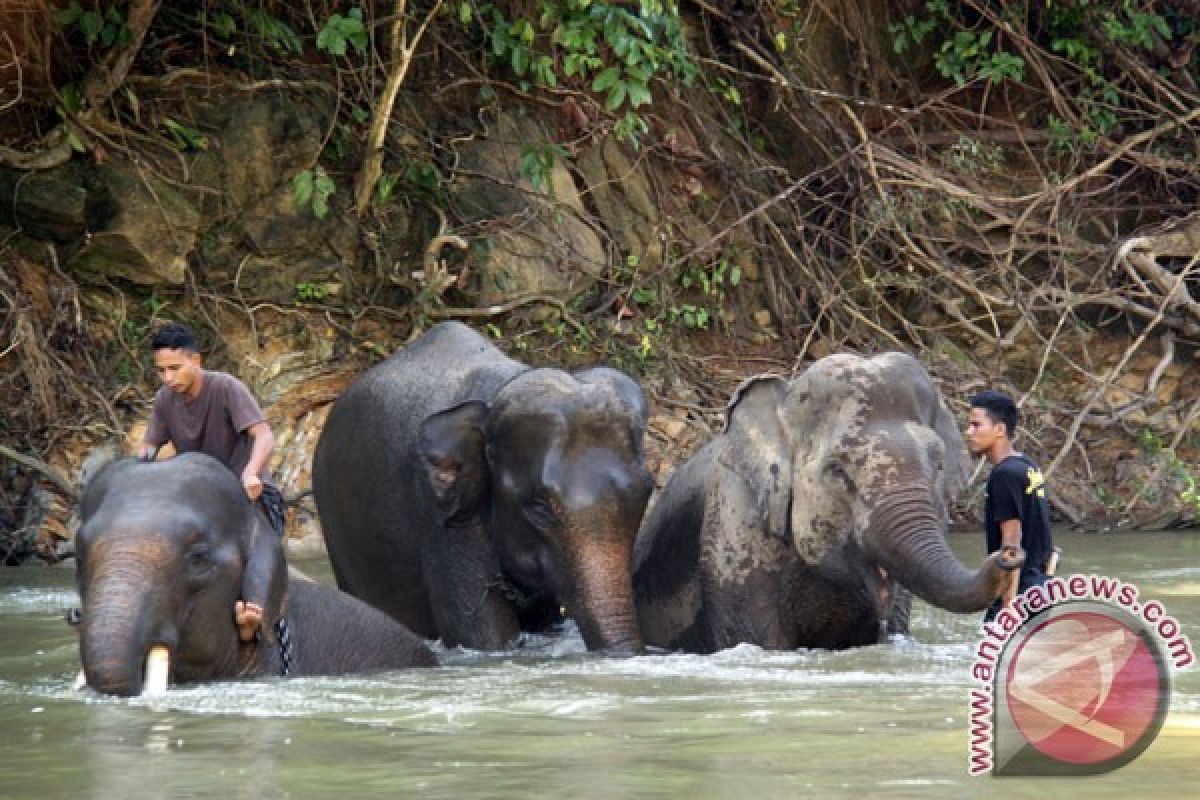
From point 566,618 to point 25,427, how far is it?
166 inches

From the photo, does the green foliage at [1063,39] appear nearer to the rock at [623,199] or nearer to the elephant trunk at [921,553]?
the rock at [623,199]

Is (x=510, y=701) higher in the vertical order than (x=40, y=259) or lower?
lower

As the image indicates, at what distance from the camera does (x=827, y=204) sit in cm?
1745

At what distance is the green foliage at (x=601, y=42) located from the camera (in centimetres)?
1448

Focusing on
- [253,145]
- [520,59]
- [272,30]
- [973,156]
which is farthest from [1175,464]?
[272,30]

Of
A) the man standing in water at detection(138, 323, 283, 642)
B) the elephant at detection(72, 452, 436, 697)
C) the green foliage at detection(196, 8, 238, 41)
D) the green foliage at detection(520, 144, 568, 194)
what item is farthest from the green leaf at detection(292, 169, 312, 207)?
the elephant at detection(72, 452, 436, 697)

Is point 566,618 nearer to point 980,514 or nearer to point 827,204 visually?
point 980,514

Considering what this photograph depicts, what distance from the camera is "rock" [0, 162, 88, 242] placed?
14352 mm

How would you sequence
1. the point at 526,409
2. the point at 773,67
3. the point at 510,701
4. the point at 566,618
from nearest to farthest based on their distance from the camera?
1. the point at 510,701
2. the point at 526,409
3. the point at 566,618
4. the point at 773,67

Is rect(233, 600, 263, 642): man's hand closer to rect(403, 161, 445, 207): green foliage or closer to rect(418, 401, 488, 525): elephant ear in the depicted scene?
rect(418, 401, 488, 525): elephant ear

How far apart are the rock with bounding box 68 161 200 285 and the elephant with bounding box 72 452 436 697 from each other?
18.9 feet

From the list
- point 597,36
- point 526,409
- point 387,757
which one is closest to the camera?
point 387,757

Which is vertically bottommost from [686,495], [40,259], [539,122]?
[686,495]

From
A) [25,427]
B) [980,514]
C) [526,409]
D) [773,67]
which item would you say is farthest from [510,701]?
[773,67]
